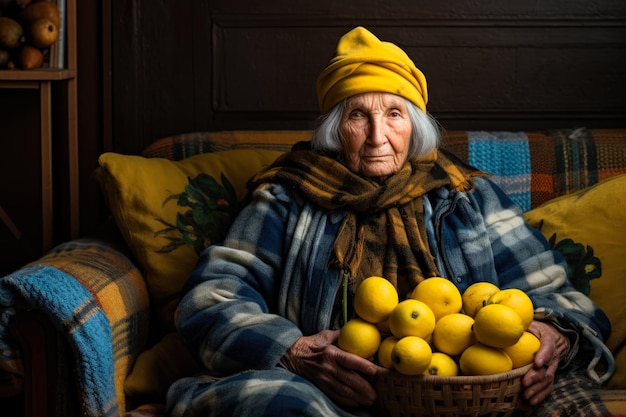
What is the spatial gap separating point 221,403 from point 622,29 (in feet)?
6.71

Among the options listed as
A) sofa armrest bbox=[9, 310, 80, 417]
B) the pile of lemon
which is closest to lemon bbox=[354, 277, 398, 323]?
the pile of lemon

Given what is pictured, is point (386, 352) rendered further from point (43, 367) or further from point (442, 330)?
point (43, 367)

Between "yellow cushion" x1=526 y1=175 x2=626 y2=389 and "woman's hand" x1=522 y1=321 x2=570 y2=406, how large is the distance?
0.86 feet

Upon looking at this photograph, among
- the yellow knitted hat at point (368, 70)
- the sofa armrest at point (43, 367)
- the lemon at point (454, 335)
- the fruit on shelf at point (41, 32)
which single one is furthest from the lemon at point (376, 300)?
the fruit on shelf at point (41, 32)

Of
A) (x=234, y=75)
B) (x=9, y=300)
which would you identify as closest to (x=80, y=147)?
(x=234, y=75)

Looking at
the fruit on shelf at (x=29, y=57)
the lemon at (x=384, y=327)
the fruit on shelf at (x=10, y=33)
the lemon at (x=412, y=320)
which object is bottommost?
the lemon at (x=384, y=327)

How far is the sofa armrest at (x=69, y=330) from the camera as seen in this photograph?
204 cm

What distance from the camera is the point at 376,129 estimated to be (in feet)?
7.55

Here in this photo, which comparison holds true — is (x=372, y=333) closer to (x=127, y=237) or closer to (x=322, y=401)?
(x=322, y=401)

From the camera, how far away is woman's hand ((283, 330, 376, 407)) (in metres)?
1.92

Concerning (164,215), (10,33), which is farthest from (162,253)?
(10,33)

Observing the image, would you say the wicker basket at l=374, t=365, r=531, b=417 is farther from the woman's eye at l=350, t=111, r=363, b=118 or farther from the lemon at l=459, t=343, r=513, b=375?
the woman's eye at l=350, t=111, r=363, b=118

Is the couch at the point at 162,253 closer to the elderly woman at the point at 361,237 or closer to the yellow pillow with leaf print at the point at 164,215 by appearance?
the yellow pillow with leaf print at the point at 164,215

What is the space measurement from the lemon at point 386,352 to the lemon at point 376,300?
0.06 metres
